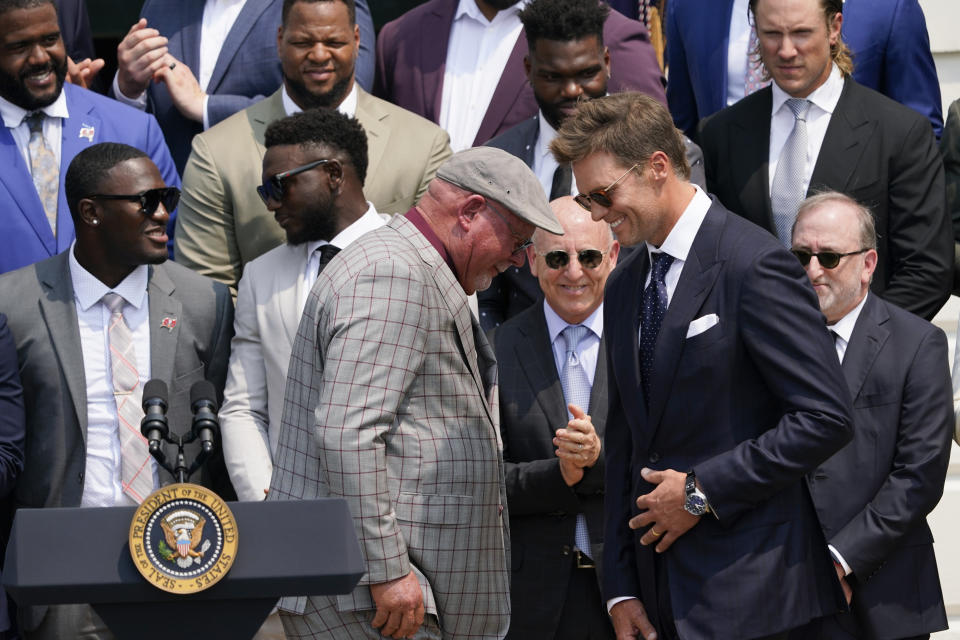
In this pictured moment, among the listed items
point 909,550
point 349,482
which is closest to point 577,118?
point 349,482

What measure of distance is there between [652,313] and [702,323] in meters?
0.23

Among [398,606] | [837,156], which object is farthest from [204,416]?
[837,156]

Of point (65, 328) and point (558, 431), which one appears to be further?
point (65, 328)

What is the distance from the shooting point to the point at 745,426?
3.86 m

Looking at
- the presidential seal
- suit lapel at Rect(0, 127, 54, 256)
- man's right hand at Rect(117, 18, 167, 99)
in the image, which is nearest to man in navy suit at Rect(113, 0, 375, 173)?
man's right hand at Rect(117, 18, 167, 99)

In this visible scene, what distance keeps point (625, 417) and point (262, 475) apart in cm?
144

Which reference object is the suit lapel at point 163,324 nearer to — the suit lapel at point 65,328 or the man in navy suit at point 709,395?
the suit lapel at point 65,328

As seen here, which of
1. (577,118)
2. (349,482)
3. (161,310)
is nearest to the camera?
(349,482)

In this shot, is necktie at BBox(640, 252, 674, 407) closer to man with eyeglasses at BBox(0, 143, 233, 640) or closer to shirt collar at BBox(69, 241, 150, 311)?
man with eyeglasses at BBox(0, 143, 233, 640)

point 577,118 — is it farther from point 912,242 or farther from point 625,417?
point 912,242

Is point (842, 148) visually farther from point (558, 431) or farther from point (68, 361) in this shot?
point (68, 361)

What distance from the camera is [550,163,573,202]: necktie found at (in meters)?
5.71

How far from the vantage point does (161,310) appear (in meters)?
5.19

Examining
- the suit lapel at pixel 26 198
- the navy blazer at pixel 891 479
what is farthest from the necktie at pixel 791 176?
the suit lapel at pixel 26 198
